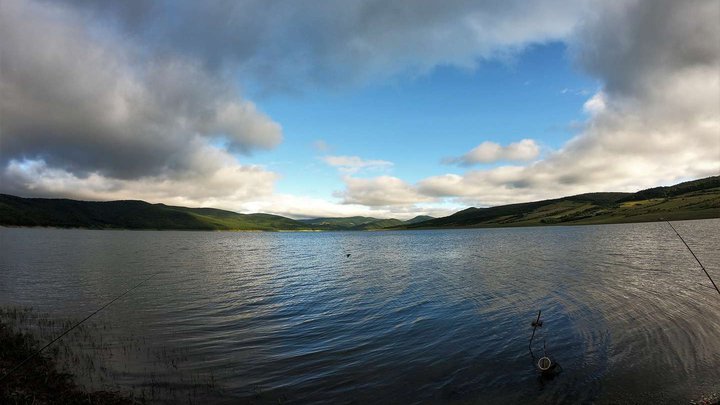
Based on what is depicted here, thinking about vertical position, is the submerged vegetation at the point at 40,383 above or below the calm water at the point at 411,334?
above

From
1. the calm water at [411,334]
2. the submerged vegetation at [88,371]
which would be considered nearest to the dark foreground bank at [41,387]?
the submerged vegetation at [88,371]

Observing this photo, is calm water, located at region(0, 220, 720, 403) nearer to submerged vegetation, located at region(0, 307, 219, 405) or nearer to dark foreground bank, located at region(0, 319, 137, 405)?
submerged vegetation, located at region(0, 307, 219, 405)

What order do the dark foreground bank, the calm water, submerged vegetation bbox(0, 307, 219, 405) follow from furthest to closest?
the calm water
submerged vegetation bbox(0, 307, 219, 405)
the dark foreground bank

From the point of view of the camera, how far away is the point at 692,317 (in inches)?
913

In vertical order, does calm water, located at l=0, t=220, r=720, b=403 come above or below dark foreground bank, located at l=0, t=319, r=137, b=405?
below

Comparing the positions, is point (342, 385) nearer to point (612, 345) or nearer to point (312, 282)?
point (612, 345)

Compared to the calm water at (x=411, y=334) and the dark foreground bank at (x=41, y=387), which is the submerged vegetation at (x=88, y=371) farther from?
the calm water at (x=411, y=334)

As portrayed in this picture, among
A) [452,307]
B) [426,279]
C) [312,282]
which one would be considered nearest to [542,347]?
[452,307]

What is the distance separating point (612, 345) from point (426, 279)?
27173 mm

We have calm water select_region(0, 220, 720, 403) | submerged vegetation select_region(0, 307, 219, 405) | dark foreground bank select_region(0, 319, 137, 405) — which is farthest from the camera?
calm water select_region(0, 220, 720, 403)

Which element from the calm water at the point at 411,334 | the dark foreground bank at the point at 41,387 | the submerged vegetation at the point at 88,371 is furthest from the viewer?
the calm water at the point at 411,334

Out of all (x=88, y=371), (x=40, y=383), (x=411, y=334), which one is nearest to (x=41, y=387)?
(x=40, y=383)

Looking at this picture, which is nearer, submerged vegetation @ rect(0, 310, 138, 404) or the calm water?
submerged vegetation @ rect(0, 310, 138, 404)

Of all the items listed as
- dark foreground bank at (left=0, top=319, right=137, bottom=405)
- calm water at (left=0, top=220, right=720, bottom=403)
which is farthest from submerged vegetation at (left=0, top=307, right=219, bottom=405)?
calm water at (left=0, top=220, right=720, bottom=403)
